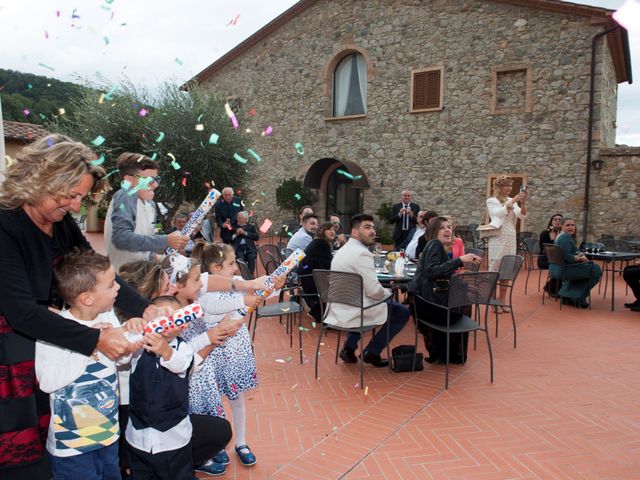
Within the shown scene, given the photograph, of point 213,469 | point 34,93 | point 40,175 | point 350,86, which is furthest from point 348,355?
point 350,86

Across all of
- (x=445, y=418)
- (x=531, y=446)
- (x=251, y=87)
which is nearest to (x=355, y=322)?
(x=445, y=418)

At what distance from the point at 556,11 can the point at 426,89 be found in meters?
4.02

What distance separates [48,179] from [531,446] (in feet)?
11.4

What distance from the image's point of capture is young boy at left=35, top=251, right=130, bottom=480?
76.4 inches

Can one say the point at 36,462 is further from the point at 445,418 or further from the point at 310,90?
the point at 310,90

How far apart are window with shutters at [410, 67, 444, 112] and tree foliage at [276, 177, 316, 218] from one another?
15.7ft

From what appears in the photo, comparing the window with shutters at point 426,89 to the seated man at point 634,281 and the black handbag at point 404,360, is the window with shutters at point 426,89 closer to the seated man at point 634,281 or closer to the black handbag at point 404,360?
the seated man at point 634,281

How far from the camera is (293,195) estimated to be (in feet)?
57.0

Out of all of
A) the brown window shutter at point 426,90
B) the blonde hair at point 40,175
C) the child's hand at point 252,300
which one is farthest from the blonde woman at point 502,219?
the brown window shutter at point 426,90

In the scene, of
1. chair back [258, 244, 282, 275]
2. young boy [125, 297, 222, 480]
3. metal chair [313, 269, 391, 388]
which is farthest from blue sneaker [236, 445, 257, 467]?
chair back [258, 244, 282, 275]

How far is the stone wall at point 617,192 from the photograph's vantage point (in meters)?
12.8

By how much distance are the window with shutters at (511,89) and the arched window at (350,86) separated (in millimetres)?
4360

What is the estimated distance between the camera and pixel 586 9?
12.6 metres

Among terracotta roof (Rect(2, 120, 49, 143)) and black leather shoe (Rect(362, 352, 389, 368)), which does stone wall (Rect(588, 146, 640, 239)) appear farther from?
terracotta roof (Rect(2, 120, 49, 143))
